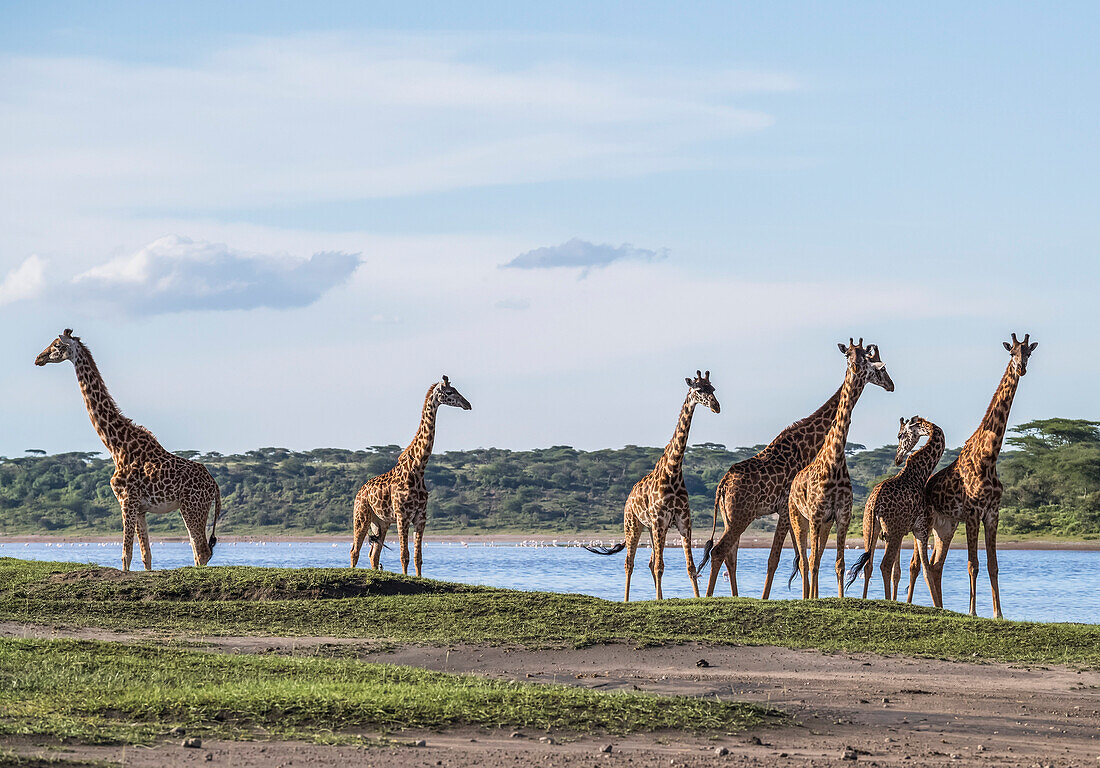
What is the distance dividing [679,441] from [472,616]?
445 centimetres

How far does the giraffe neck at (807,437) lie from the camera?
19500 millimetres

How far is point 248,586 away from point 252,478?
77.5 meters

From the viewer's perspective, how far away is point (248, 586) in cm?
1773

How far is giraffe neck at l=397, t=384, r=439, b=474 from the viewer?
2044 centimetres

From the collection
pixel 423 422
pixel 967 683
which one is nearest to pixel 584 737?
pixel 967 683

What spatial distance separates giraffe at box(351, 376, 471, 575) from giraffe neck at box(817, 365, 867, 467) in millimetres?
5605

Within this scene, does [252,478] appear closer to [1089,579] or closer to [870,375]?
[1089,579]

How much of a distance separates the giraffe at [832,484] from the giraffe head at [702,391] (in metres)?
1.53

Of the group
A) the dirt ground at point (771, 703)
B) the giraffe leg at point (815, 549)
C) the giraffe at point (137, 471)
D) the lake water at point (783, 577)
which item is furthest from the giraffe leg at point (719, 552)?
the giraffe at point (137, 471)

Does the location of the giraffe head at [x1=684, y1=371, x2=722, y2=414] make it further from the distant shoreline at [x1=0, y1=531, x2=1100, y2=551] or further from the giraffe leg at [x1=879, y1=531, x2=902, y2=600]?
the distant shoreline at [x1=0, y1=531, x2=1100, y2=551]

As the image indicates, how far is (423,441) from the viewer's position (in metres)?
20.7

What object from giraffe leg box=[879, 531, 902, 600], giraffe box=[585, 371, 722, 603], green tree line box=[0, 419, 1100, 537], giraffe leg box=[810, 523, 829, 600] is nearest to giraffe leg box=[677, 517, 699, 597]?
giraffe box=[585, 371, 722, 603]

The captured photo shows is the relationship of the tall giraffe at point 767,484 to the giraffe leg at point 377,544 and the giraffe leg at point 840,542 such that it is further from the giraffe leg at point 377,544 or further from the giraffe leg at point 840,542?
the giraffe leg at point 377,544

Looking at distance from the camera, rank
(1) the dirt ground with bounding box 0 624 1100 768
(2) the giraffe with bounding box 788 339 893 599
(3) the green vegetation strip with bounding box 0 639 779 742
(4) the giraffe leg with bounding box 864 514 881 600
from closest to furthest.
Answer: (1) the dirt ground with bounding box 0 624 1100 768 < (3) the green vegetation strip with bounding box 0 639 779 742 < (2) the giraffe with bounding box 788 339 893 599 < (4) the giraffe leg with bounding box 864 514 881 600
